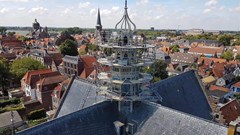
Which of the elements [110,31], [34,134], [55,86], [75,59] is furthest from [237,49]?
[34,134]

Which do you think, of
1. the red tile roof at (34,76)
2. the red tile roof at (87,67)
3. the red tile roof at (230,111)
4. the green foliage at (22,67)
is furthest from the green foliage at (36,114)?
the red tile roof at (230,111)

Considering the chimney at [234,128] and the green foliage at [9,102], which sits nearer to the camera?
the chimney at [234,128]

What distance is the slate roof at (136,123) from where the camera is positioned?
15.3 m

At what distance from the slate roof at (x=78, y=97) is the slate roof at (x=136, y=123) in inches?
140

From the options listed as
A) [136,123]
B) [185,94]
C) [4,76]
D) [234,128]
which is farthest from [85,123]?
[4,76]

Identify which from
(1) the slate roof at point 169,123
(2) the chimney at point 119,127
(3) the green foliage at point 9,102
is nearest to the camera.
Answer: (1) the slate roof at point 169,123

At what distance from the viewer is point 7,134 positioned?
112ft

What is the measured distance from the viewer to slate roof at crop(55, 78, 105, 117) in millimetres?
22788

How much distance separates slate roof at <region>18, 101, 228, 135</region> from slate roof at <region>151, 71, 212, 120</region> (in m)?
5.57

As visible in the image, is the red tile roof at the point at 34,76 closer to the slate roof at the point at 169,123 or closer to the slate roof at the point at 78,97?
the slate roof at the point at 78,97

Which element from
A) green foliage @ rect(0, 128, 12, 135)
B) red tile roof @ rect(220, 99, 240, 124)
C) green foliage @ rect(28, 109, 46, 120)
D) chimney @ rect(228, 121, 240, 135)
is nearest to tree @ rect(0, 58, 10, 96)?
green foliage @ rect(28, 109, 46, 120)

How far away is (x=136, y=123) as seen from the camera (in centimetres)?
1823

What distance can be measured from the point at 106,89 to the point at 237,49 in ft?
413

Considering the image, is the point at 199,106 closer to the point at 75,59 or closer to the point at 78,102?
the point at 78,102
